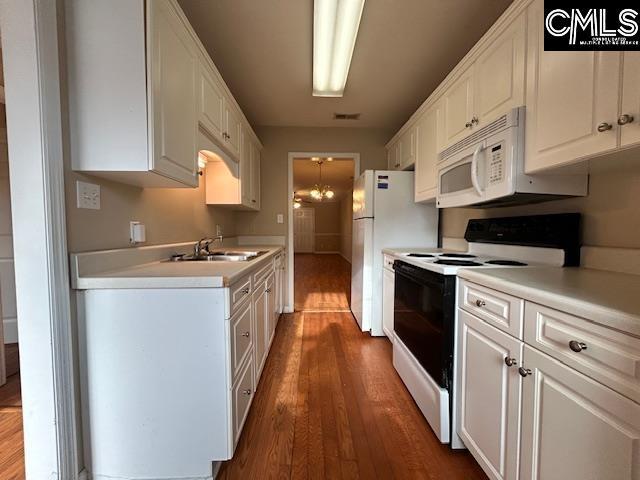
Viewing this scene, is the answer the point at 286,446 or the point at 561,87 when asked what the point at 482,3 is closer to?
the point at 561,87

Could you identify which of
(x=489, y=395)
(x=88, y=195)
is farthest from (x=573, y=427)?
(x=88, y=195)

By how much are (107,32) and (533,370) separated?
1989 millimetres

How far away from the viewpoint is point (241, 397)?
138cm

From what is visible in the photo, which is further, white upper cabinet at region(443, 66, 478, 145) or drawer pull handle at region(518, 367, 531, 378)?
white upper cabinet at region(443, 66, 478, 145)

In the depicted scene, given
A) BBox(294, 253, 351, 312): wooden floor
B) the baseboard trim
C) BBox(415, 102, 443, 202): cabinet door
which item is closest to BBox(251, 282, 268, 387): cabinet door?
BBox(415, 102, 443, 202): cabinet door

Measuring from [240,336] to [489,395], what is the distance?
1.10 meters

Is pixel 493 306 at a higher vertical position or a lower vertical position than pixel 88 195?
lower

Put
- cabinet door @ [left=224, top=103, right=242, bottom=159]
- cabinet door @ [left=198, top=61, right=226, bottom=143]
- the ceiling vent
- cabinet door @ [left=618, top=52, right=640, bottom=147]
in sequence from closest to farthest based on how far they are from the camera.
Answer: cabinet door @ [left=618, top=52, right=640, bottom=147] < cabinet door @ [left=198, top=61, right=226, bottom=143] < cabinet door @ [left=224, top=103, right=242, bottom=159] < the ceiling vent

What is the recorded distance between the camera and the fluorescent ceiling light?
5.09 feet

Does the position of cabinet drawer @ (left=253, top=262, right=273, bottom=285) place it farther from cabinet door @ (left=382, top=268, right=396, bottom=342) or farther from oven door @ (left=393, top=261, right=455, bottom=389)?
cabinet door @ (left=382, top=268, right=396, bottom=342)

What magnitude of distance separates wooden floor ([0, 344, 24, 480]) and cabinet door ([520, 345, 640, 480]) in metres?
2.01

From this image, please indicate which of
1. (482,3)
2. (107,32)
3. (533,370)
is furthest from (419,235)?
(107,32)

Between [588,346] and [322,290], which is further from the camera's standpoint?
[322,290]

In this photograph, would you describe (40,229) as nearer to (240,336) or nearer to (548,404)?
(240,336)
